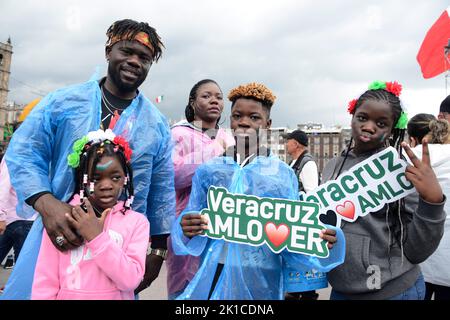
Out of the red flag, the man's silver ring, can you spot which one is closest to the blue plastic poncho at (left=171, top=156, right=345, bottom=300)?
the man's silver ring

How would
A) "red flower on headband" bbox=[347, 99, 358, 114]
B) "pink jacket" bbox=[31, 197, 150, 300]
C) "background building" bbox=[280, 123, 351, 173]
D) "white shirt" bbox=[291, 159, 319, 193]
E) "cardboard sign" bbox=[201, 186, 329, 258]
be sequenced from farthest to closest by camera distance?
"background building" bbox=[280, 123, 351, 173]
"white shirt" bbox=[291, 159, 319, 193]
"red flower on headband" bbox=[347, 99, 358, 114]
"cardboard sign" bbox=[201, 186, 329, 258]
"pink jacket" bbox=[31, 197, 150, 300]

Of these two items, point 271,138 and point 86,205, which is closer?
point 86,205

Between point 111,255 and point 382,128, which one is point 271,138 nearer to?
point 382,128

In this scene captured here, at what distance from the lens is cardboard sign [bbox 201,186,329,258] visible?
1615 mm

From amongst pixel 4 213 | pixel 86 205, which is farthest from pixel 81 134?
pixel 4 213

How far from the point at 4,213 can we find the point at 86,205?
2.34 meters

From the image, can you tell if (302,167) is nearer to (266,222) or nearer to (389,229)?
(389,229)

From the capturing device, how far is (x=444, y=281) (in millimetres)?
2301

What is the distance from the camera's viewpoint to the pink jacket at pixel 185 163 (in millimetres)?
2201

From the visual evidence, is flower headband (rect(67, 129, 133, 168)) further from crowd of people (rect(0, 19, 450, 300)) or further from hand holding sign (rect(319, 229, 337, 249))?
hand holding sign (rect(319, 229, 337, 249))

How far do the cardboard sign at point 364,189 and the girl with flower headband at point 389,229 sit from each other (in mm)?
52

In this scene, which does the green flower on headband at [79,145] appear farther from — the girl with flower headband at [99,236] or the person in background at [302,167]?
the person in background at [302,167]

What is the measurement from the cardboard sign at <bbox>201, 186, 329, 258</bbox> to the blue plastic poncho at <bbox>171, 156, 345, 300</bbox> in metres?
0.08

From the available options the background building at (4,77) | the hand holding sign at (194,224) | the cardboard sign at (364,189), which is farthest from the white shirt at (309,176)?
the background building at (4,77)
